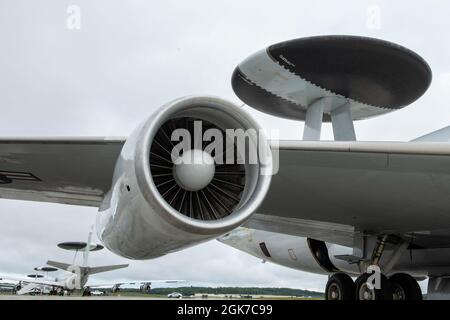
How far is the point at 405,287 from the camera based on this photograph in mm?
8570

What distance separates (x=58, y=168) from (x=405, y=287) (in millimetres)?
6327

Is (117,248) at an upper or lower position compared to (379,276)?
upper

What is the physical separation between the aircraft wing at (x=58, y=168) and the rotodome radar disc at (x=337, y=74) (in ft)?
17.3

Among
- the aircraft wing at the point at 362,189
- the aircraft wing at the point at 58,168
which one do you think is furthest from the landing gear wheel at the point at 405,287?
the aircraft wing at the point at 58,168

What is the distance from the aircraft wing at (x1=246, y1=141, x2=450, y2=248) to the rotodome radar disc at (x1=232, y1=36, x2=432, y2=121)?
365cm

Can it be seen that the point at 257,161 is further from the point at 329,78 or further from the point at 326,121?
the point at 326,121

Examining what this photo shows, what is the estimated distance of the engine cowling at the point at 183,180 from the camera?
13.0ft

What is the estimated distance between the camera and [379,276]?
746cm

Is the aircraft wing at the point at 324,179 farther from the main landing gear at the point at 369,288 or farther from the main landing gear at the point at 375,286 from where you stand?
the main landing gear at the point at 369,288

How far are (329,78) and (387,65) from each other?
1219mm

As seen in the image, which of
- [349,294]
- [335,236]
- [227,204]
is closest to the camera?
[227,204]

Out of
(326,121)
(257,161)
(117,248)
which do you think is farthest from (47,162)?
(326,121)

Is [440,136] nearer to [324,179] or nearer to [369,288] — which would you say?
[324,179]

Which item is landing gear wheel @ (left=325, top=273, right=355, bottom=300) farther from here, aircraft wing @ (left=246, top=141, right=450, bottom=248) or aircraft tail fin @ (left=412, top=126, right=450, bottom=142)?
aircraft tail fin @ (left=412, top=126, right=450, bottom=142)
